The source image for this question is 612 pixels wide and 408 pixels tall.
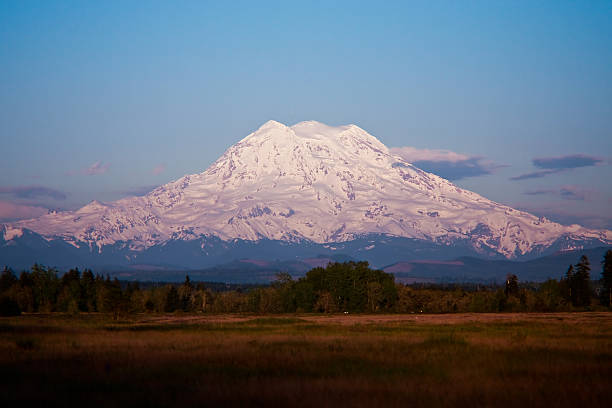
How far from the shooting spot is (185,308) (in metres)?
167

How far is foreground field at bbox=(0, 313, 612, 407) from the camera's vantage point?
22.2 meters

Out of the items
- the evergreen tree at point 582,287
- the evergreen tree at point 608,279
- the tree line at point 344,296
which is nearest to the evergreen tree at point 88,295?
the tree line at point 344,296

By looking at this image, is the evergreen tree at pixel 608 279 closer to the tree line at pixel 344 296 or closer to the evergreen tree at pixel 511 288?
the tree line at pixel 344 296

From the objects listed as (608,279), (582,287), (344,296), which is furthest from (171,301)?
(608,279)

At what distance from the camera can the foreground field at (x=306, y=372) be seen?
22.2 meters

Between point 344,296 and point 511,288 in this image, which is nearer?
point 344,296

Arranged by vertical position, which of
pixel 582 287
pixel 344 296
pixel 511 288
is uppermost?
pixel 582 287

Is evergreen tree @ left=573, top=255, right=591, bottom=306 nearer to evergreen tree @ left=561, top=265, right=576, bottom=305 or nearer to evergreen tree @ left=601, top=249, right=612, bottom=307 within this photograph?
evergreen tree @ left=561, top=265, right=576, bottom=305

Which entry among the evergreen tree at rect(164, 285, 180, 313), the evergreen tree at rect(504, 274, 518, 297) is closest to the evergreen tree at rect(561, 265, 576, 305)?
the evergreen tree at rect(504, 274, 518, 297)

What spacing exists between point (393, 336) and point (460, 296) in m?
119

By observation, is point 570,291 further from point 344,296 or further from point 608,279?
point 344,296

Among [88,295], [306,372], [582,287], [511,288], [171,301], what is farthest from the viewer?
[171,301]

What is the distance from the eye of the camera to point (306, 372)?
28703mm

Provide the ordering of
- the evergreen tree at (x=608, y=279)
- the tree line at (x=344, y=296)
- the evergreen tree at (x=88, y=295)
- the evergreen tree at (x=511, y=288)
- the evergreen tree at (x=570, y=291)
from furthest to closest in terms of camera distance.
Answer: the evergreen tree at (x=511, y=288)
the evergreen tree at (x=570, y=291)
the evergreen tree at (x=608, y=279)
the evergreen tree at (x=88, y=295)
the tree line at (x=344, y=296)
